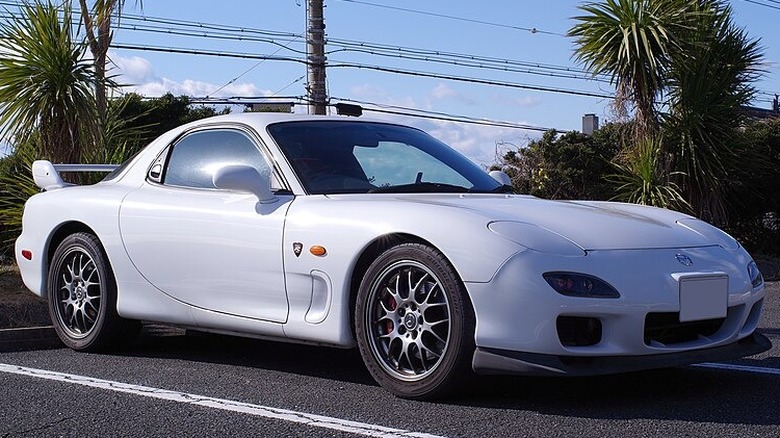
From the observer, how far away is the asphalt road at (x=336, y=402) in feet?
13.5

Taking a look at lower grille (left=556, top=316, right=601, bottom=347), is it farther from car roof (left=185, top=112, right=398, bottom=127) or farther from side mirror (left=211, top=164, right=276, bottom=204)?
car roof (left=185, top=112, right=398, bottom=127)

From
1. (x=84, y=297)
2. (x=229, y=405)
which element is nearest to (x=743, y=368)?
(x=229, y=405)

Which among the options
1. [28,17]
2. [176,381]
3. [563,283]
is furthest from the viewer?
[28,17]

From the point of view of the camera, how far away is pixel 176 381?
17.1 feet

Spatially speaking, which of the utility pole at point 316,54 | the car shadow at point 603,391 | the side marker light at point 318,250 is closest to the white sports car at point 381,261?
the side marker light at point 318,250

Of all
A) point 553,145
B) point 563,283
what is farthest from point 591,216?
point 553,145

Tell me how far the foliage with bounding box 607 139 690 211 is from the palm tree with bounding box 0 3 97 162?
300 inches

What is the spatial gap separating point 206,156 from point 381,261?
1694 mm

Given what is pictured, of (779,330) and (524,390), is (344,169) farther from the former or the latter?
(779,330)

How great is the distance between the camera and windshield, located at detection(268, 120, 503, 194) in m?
5.46

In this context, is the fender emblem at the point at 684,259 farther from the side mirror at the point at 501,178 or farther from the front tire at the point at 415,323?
the side mirror at the point at 501,178

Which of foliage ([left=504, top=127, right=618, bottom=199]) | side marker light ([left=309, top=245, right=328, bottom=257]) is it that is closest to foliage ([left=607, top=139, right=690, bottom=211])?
foliage ([left=504, top=127, right=618, bottom=199])

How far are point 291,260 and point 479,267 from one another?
1068 mm

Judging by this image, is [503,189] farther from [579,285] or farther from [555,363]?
[555,363]
